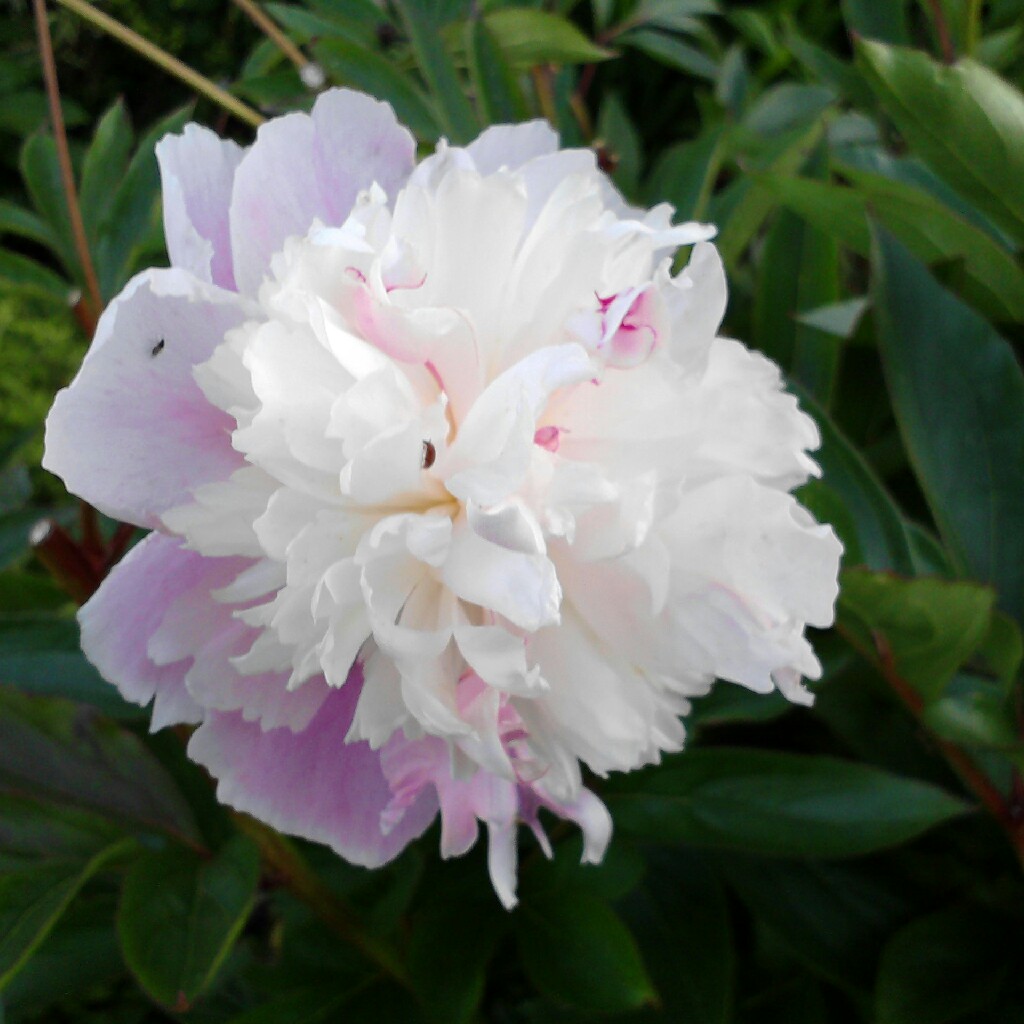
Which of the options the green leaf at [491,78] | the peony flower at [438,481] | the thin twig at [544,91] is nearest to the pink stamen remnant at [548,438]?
the peony flower at [438,481]

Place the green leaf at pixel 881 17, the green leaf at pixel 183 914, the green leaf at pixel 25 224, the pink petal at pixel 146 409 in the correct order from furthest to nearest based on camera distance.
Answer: the green leaf at pixel 881 17, the green leaf at pixel 25 224, the green leaf at pixel 183 914, the pink petal at pixel 146 409

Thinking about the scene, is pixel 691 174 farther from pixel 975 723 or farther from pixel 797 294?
pixel 975 723

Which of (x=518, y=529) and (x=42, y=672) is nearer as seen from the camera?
(x=518, y=529)

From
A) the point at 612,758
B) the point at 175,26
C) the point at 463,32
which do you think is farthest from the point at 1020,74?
the point at 175,26

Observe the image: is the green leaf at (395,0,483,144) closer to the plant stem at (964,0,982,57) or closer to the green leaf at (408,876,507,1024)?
the plant stem at (964,0,982,57)

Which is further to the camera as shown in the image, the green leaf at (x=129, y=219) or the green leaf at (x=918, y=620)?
the green leaf at (x=129, y=219)

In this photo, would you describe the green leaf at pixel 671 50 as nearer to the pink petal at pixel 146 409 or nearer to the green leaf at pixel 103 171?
the green leaf at pixel 103 171

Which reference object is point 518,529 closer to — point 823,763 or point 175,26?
point 823,763
